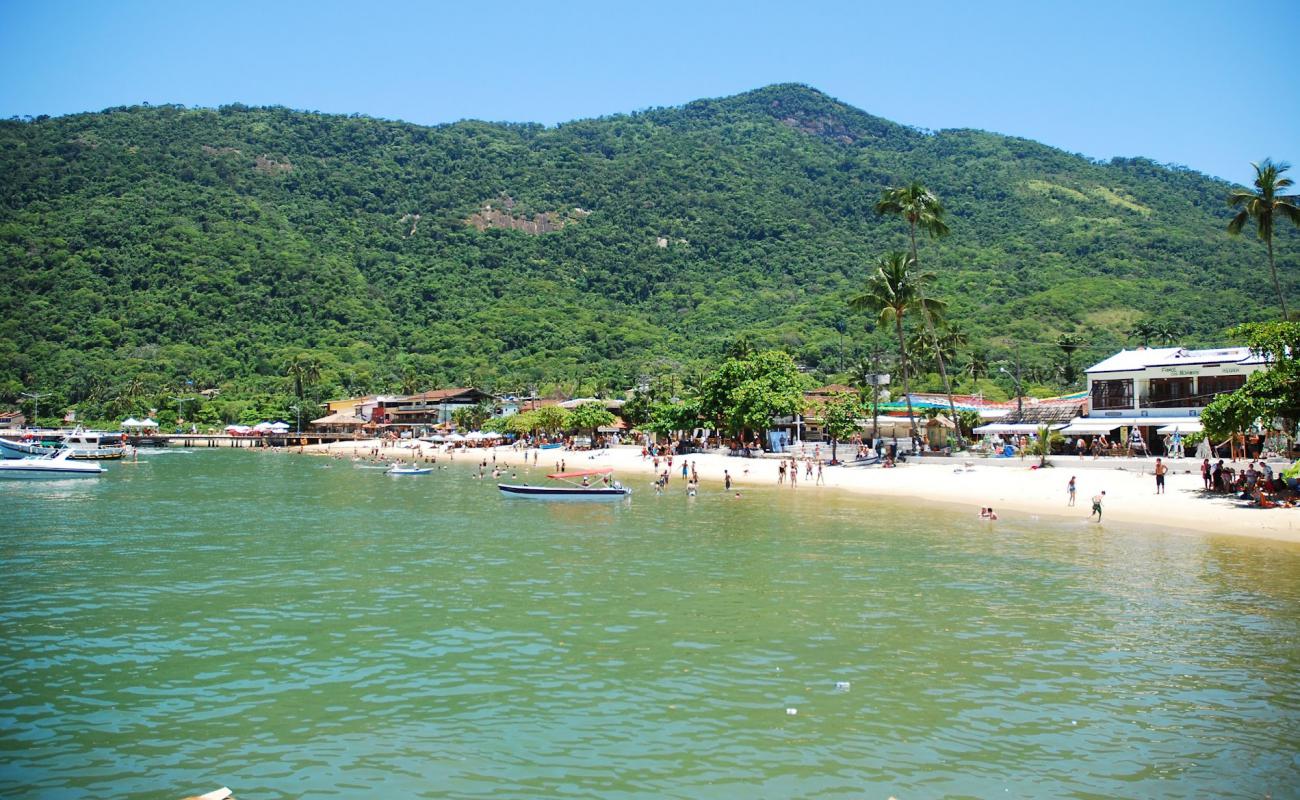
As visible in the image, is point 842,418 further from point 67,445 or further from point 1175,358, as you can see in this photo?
point 67,445

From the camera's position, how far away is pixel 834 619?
18.5 metres

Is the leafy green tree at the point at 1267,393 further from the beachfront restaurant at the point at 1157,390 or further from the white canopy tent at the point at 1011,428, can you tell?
the white canopy tent at the point at 1011,428

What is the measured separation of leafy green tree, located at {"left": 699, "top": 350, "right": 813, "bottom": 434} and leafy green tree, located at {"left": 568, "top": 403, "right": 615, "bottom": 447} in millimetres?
16654

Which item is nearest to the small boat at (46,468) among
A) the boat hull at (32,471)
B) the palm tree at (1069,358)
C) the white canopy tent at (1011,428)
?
the boat hull at (32,471)

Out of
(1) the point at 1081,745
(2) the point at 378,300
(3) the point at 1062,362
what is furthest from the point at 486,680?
(2) the point at 378,300

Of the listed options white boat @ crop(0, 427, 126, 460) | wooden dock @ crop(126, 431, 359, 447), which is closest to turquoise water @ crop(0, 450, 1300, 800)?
white boat @ crop(0, 427, 126, 460)

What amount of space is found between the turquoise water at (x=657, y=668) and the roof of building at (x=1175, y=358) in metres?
25.8

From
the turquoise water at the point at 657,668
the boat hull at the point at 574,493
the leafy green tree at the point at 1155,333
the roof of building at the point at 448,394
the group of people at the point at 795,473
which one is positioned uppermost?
the leafy green tree at the point at 1155,333

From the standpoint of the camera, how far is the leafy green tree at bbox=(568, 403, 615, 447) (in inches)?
3575

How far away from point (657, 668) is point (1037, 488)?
31.3m

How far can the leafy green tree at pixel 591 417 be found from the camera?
90.8 m

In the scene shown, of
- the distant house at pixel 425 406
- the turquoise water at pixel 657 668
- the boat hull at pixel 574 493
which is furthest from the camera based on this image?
the distant house at pixel 425 406

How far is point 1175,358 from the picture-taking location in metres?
52.2

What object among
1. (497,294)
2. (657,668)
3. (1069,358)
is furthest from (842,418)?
(497,294)
